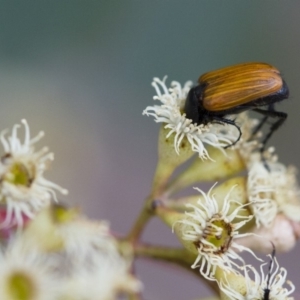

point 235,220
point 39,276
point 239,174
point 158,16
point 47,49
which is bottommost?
point 39,276

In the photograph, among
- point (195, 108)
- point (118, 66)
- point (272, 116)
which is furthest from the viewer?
point (118, 66)

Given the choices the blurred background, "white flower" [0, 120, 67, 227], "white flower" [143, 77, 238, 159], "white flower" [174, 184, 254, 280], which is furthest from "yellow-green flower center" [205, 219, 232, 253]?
the blurred background

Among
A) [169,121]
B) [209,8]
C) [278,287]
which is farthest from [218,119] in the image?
[209,8]

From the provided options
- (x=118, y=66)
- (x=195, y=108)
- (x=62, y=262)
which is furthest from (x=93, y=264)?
(x=118, y=66)

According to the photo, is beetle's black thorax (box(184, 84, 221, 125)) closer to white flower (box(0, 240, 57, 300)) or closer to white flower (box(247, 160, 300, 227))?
white flower (box(247, 160, 300, 227))

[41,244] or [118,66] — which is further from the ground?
[118,66]

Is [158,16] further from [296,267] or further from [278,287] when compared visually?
[278,287]

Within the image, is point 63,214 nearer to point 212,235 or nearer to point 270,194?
point 212,235
